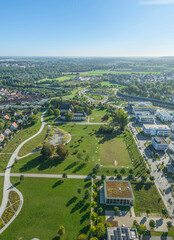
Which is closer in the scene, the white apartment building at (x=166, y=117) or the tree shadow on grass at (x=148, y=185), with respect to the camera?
the tree shadow on grass at (x=148, y=185)

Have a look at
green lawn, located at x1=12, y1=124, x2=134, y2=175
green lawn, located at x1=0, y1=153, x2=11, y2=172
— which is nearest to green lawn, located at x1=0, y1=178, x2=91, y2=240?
green lawn, located at x1=12, y1=124, x2=134, y2=175

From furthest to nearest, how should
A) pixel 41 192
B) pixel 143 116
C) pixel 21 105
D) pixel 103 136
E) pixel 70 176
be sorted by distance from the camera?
pixel 21 105 < pixel 143 116 < pixel 103 136 < pixel 70 176 < pixel 41 192

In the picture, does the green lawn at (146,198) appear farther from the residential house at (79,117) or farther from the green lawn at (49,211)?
the residential house at (79,117)

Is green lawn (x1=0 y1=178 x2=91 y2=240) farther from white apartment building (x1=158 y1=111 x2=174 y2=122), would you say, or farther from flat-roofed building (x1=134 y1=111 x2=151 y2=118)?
white apartment building (x1=158 y1=111 x2=174 y2=122)

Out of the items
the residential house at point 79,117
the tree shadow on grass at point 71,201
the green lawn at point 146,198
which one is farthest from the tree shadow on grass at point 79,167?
the residential house at point 79,117

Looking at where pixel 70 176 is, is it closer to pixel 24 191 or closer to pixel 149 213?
pixel 24 191

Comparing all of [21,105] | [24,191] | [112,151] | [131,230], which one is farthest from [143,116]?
[21,105]
